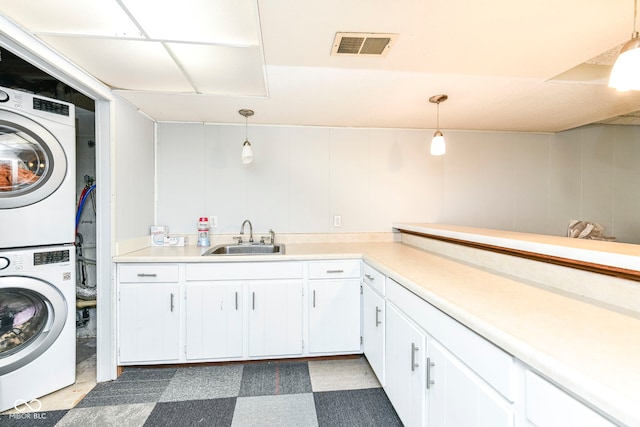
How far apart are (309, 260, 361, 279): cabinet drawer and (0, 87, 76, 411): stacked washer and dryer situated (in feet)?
5.30

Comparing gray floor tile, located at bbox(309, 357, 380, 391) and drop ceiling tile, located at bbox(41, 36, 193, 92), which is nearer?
drop ceiling tile, located at bbox(41, 36, 193, 92)

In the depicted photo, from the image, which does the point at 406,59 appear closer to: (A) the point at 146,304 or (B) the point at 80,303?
(A) the point at 146,304

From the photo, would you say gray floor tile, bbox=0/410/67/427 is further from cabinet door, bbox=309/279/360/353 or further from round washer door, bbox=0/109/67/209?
cabinet door, bbox=309/279/360/353

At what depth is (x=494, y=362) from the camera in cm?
86

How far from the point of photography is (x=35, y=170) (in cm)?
180

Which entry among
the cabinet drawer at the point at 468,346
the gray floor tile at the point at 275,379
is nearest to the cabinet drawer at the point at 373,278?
the cabinet drawer at the point at 468,346

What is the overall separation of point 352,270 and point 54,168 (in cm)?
208

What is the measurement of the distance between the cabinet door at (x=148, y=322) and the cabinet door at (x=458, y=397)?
175cm

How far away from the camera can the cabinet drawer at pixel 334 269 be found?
2234 mm

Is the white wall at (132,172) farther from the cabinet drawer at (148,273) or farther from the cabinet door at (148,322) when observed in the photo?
the cabinet door at (148,322)

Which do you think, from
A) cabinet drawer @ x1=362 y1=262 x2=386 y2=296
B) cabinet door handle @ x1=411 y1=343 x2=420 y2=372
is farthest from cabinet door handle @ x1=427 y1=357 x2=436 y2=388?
cabinet drawer @ x1=362 y1=262 x2=386 y2=296

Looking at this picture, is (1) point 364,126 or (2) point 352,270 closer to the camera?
(2) point 352,270

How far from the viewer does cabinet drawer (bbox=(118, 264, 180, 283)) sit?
81.5 inches

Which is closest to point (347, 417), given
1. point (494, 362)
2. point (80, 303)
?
point (494, 362)
